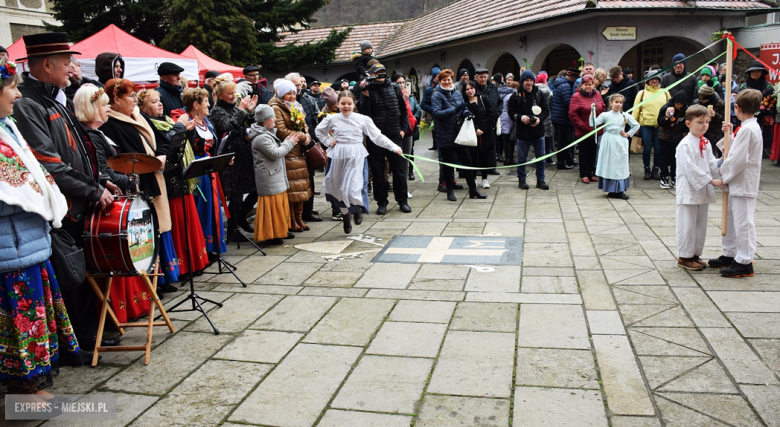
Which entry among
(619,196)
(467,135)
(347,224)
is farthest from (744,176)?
(467,135)

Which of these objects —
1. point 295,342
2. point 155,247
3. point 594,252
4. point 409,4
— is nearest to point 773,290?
point 594,252

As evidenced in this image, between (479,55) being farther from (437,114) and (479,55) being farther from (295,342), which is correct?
(295,342)

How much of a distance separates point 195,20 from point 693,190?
49.1 ft

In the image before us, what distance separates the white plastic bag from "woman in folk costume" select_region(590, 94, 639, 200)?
78.4 inches

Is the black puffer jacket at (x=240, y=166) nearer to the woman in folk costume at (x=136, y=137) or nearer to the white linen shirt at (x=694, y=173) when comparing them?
the woman in folk costume at (x=136, y=137)

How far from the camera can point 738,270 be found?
502 centimetres

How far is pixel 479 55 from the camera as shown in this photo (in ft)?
59.9

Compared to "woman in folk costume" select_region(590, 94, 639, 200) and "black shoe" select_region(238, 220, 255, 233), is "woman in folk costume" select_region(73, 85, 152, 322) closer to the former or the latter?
"black shoe" select_region(238, 220, 255, 233)

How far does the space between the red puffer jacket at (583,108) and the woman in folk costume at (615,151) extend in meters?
0.93

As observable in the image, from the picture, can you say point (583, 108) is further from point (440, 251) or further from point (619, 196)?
point (440, 251)

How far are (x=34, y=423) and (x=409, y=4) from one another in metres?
41.1

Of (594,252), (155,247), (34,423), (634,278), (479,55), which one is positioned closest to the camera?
(34,423)

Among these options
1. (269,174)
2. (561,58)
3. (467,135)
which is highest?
(561,58)

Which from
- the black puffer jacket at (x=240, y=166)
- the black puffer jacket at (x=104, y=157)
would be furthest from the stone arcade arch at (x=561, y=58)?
the black puffer jacket at (x=104, y=157)
